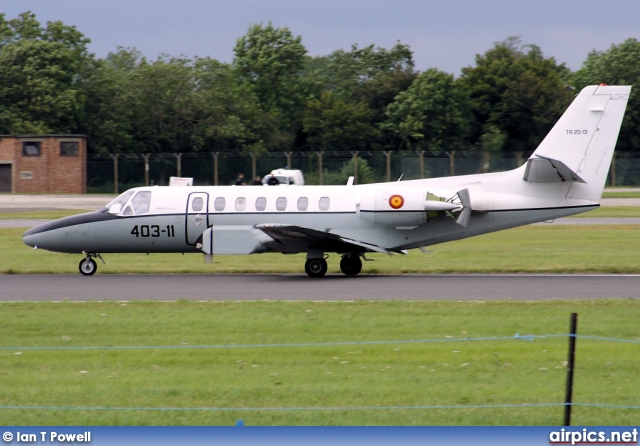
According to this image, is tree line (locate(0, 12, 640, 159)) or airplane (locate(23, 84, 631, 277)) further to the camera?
tree line (locate(0, 12, 640, 159))

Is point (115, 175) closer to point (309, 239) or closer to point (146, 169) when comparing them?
point (146, 169)

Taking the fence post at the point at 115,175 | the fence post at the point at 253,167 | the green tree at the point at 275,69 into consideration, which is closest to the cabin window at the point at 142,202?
the fence post at the point at 253,167

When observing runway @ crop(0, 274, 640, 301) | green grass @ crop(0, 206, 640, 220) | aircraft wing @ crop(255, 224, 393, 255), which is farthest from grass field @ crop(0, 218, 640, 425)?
green grass @ crop(0, 206, 640, 220)

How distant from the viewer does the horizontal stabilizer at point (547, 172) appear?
71.8ft

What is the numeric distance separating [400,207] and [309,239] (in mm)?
2292

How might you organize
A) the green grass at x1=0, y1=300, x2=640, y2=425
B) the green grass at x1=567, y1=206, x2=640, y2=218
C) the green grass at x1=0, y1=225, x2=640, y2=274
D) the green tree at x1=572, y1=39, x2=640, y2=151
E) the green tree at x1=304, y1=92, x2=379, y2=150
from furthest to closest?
the green tree at x1=572, y1=39, x2=640, y2=151, the green tree at x1=304, y1=92, x2=379, y2=150, the green grass at x1=567, y1=206, x2=640, y2=218, the green grass at x1=0, y1=225, x2=640, y2=274, the green grass at x1=0, y1=300, x2=640, y2=425

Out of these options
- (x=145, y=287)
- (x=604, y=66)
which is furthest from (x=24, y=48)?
(x=145, y=287)

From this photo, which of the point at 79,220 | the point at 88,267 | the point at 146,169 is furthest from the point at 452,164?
Result: the point at 79,220

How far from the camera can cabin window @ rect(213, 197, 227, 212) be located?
2333 centimetres

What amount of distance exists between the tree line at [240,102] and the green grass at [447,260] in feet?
99.6

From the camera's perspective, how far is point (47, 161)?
2569 inches

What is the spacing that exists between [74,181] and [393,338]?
178 feet

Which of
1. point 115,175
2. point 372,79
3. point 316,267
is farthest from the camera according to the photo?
point 372,79

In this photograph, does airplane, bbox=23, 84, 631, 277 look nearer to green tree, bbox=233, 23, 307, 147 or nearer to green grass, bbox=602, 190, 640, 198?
green grass, bbox=602, 190, 640, 198
